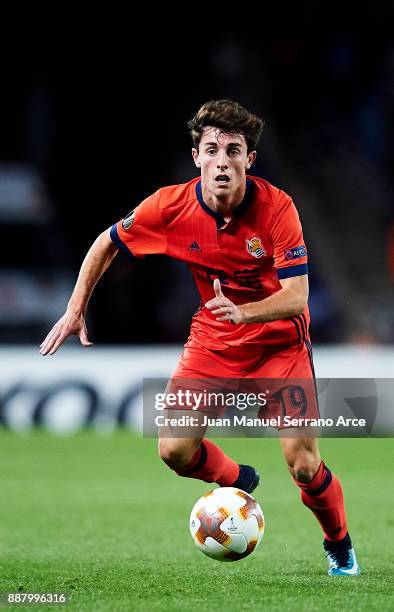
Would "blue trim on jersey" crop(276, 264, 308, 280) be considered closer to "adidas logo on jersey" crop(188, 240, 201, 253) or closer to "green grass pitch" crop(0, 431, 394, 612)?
"adidas logo on jersey" crop(188, 240, 201, 253)

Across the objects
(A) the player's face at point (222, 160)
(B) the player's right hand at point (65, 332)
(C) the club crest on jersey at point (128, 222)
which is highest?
(A) the player's face at point (222, 160)

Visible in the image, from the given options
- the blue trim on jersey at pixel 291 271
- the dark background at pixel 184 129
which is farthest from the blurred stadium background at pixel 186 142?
the blue trim on jersey at pixel 291 271

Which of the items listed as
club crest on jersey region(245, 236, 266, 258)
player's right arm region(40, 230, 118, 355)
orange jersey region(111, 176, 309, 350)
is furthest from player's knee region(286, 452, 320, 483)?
player's right arm region(40, 230, 118, 355)

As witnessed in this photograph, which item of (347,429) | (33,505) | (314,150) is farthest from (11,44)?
(33,505)

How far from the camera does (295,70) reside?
2142 cm

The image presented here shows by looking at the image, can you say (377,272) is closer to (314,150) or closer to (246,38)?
(314,150)

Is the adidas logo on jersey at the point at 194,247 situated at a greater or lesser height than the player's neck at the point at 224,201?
lesser

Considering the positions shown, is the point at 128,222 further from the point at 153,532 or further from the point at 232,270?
the point at 153,532

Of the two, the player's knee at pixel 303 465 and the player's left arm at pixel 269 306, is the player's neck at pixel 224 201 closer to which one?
the player's left arm at pixel 269 306

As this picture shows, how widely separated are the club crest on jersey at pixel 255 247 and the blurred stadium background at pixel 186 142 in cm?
1141

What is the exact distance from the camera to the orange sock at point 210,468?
6.09m

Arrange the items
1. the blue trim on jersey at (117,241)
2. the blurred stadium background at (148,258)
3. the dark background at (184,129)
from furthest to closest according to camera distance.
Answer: the dark background at (184,129) → the blurred stadium background at (148,258) → the blue trim on jersey at (117,241)

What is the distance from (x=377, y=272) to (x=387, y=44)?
4306 millimetres

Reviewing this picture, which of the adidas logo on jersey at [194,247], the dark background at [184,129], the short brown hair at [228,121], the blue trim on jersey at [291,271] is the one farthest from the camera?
the dark background at [184,129]
